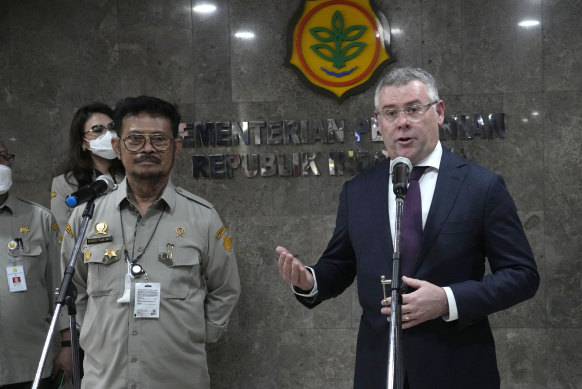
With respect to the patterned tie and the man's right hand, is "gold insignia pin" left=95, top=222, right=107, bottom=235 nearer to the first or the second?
the man's right hand

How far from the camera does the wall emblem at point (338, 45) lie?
14.2ft

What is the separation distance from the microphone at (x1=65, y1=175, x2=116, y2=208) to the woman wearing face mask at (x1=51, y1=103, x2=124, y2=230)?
1.26 metres

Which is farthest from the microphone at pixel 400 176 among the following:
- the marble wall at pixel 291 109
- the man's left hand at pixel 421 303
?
the marble wall at pixel 291 109

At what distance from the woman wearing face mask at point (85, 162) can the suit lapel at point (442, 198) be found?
2.11 metres

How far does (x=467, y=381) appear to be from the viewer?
6.45 feet

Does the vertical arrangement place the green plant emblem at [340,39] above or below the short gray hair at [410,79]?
above

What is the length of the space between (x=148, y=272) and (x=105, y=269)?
187mm

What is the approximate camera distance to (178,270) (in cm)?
263

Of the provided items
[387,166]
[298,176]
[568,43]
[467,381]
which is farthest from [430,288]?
[568,43]

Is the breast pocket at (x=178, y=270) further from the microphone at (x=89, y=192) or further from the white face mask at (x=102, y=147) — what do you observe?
the white face mask at (x=102, y=147)

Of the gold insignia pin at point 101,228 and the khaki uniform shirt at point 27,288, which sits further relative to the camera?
the khaki uniform shirt at point 27,288

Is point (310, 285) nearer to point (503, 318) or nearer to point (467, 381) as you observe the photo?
point (467, 381)

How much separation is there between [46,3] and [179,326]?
3091 mm

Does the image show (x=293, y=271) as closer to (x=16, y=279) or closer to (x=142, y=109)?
(x=142, y=109)
